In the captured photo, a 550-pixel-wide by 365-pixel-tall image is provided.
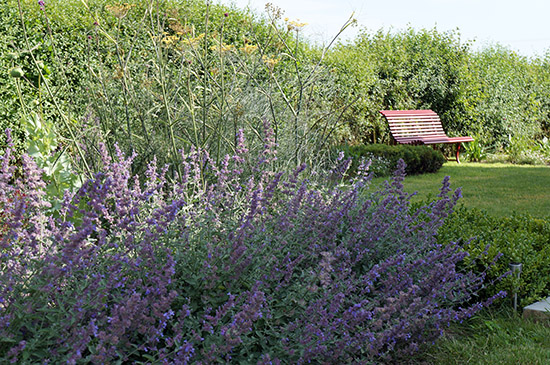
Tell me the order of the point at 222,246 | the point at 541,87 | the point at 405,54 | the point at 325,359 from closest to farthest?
the point at 325,359 < the point at 222,246 < the point at 405,54 < the point at 541,87

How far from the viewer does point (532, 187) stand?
770cm

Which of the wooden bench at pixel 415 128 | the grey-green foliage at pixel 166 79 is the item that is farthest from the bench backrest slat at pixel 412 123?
the grey-green foliage at pixel 166 79

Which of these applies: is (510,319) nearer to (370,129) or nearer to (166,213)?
(166,213)

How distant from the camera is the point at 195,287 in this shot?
7.43ft

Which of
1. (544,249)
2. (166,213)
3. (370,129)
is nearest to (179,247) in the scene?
(166,213)

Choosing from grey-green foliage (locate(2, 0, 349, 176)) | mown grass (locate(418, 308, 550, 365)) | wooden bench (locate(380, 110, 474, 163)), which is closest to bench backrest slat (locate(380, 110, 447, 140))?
wooden bench (locate(380, 110, 474, 163))

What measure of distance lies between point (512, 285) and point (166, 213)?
2.15m

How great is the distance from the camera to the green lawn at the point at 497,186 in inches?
246

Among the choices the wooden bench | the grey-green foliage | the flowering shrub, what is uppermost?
the grey-green foliage

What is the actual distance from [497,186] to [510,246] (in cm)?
452

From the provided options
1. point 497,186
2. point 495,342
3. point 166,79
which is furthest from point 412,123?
point 495,342

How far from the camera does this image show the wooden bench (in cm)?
1067

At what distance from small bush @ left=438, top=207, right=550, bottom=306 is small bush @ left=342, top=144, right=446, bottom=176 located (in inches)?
145

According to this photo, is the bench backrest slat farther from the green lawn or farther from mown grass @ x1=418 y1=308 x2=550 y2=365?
mown grass @ x1=418 y1=308 x2=550 y2=365
